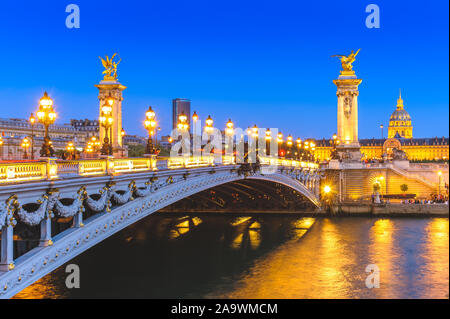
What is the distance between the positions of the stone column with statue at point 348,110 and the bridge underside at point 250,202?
57.4 feet

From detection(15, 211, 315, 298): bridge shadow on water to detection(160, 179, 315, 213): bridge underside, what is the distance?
1.64 metres

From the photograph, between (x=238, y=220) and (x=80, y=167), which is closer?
(x=80, y=167)

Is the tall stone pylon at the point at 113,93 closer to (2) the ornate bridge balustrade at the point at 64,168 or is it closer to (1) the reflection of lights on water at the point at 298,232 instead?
(1) the reflection of lights on water at the point at 298,232

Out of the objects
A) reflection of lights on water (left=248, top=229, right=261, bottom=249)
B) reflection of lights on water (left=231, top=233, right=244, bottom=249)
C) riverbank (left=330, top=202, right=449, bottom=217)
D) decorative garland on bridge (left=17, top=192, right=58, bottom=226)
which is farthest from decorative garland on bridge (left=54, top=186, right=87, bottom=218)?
riverbank (left=330, top=202, right=449, bottom=217)

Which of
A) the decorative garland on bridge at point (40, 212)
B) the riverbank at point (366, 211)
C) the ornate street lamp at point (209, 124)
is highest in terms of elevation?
the ornate street lamp at point (209, 124)

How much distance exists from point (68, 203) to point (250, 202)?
127 feet

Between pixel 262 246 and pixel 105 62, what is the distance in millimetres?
18401

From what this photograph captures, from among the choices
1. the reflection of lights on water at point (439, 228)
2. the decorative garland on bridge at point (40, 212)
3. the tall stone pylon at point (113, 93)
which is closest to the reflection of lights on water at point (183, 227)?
the tall stone pylon at point (113, 93)

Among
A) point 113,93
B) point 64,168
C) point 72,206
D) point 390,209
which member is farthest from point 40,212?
point 390,209

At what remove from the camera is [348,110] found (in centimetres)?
7569

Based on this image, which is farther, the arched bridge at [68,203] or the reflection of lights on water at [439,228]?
the reflection of lights on water at [439,228]

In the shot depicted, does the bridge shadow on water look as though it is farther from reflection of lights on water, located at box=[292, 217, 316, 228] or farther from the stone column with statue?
the stone column with statue

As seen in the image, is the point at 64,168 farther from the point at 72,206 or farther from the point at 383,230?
the point at 383,230

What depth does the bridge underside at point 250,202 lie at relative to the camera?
177 feet
